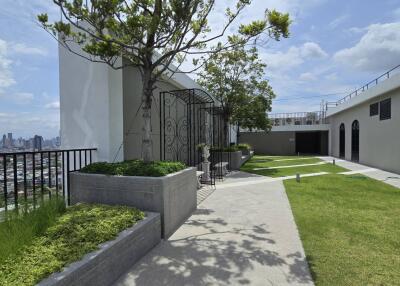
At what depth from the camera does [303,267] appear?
3.08 meters

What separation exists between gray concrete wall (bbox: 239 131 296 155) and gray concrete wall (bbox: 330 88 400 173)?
33.1 feet

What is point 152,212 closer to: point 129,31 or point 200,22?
point 129,31

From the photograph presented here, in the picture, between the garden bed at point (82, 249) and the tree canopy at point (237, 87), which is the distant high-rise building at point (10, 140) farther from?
the tree canopy at point (237, 87)

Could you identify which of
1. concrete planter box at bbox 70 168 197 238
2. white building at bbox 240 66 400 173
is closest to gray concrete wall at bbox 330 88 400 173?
white building at bbox 240 66 400 173

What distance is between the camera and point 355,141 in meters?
17.7

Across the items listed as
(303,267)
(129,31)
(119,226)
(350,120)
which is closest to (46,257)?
(119,226)

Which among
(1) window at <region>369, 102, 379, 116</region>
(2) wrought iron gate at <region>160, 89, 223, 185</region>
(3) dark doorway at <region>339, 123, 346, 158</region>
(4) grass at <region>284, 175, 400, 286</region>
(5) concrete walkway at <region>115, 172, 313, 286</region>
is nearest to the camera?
(5) concrete walkway at <region>115, 172, 313, 286</region>

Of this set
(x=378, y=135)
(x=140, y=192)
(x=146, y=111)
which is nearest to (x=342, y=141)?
(x=378, y=135)

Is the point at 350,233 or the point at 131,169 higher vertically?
the point at 131,169

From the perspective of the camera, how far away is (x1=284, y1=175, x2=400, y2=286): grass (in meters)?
2.93

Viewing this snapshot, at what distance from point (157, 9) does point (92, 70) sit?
1813mm

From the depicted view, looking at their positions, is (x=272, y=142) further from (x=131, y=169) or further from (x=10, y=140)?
(x=10, y=140)

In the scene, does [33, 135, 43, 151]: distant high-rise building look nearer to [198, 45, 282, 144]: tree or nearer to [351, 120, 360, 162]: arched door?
[198, 45, 282, 144]: tree

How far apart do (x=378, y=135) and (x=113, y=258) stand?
14861mm
